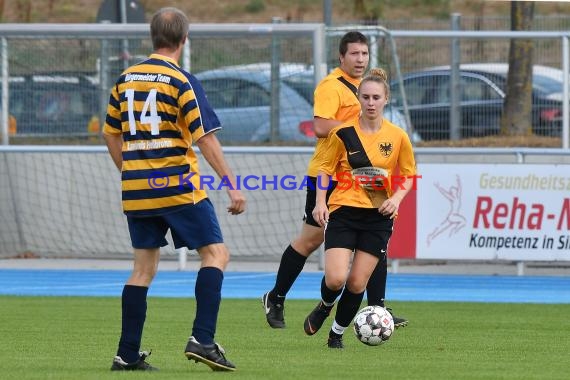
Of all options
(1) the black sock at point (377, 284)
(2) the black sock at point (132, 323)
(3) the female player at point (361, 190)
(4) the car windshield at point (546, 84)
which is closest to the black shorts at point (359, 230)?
(3) the female player at point (361, 190)

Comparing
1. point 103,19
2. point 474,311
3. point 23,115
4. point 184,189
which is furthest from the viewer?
point 103,19

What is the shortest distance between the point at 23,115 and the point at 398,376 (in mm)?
10628

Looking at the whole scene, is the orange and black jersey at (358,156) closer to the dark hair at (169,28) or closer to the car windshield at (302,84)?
the dark hair at (169,28)

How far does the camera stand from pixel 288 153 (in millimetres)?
15891

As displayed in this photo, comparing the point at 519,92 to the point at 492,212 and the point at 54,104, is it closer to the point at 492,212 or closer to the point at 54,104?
the point at 492,212

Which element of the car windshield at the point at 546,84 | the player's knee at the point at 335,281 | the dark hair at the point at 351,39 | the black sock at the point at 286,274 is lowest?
the black sock at the point at 286,274

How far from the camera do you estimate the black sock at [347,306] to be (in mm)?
8766

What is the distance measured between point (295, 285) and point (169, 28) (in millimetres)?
7311

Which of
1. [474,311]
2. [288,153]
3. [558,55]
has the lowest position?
[474,311]

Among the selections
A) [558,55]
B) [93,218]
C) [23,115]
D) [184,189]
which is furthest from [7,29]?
[184,189]

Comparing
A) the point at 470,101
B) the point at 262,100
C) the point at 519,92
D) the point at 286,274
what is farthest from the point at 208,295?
the point at 519,92

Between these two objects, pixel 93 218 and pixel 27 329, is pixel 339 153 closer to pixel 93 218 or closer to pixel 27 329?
pixel 27 329

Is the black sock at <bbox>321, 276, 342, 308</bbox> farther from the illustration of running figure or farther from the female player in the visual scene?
the illustration of running figure

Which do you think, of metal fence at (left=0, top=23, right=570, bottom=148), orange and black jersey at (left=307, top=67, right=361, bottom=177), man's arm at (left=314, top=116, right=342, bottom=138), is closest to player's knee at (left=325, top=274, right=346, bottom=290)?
orange and black jersey at (left=307, top=67, right=361, bottom=177)
